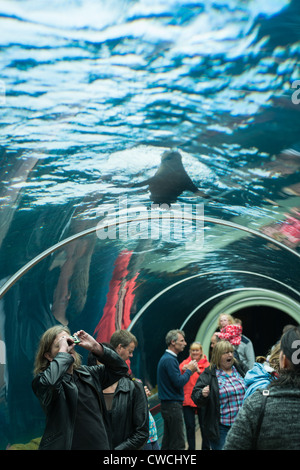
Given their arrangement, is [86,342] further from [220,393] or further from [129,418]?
[220,393]

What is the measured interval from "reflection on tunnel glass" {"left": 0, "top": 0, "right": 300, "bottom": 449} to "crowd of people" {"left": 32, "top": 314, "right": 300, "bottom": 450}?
2281 millimetres

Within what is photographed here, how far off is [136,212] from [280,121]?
358 cm

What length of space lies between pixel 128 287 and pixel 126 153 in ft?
18.8

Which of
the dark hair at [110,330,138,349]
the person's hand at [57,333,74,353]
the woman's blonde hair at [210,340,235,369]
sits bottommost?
the person's hand at [57,333,74,353]

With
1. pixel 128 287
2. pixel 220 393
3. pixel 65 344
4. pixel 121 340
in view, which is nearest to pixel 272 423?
pixel 65 344

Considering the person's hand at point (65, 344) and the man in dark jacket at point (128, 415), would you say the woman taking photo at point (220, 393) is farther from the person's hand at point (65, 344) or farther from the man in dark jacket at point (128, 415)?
the person's hand at point (65, 344)

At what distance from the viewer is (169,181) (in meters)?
6.98

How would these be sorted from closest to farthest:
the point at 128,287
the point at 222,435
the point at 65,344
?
the point at 65,344, the point at 222,435, the point at 128,287

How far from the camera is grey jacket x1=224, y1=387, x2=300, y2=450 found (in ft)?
8.80

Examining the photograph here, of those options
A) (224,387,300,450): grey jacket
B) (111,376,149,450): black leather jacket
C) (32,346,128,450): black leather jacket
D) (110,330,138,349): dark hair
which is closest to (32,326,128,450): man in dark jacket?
(32,346,128,450): black leather jacket

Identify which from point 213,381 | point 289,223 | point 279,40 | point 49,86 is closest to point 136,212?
point 289,223

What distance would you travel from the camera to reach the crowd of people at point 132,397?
9.01 ft

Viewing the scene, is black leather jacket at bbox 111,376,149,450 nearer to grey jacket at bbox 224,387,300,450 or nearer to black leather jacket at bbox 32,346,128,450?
black leather jacket at bbox 32,346,128,450

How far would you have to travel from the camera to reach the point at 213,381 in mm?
6367
